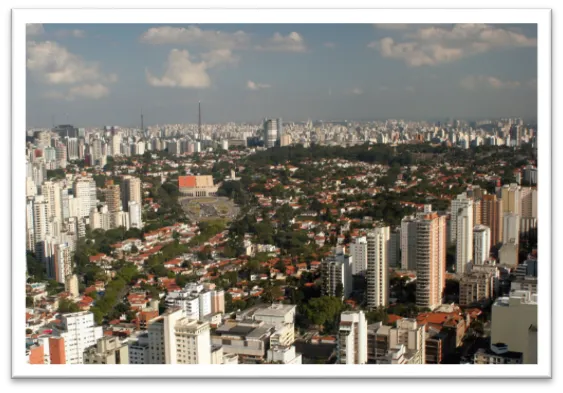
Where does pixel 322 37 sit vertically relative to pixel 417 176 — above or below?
above

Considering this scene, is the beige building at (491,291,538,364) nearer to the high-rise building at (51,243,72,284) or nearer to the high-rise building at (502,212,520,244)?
the high-rise building at (502,212,520,244)

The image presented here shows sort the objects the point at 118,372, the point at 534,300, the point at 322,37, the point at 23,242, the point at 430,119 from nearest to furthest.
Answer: the point at 118,372
the point at 23,242
the point at 534,300
the point at 322,37
the point at 430,119

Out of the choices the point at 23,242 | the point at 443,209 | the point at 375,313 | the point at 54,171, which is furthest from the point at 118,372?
the point at 443,209

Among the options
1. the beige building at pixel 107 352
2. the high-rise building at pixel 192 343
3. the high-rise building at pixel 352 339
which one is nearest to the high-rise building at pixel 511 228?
the high-rise building at pixel 352 339

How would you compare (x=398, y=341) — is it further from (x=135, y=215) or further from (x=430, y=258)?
(x=135, y=215)

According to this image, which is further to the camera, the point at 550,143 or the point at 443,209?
the point at 443,209

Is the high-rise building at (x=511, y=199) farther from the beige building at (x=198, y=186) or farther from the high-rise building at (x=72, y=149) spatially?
the high-rise building at (x=72, y=149)

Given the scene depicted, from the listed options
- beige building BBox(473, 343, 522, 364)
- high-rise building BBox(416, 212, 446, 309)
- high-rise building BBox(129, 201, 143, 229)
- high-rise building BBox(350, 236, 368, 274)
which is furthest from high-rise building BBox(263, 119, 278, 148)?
beige building BBox(473, 343, 522, 364)
